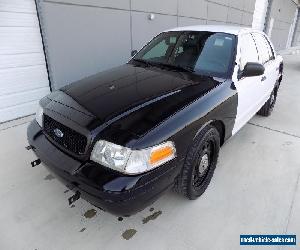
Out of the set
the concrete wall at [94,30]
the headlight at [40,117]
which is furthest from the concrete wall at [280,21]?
the headlight at [40,117]

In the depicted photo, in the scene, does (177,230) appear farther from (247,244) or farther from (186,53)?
(186,53)

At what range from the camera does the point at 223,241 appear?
7.46 ft

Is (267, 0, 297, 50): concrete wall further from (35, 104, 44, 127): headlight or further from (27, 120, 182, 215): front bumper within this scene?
(27, 120, 182, 215): front bumper

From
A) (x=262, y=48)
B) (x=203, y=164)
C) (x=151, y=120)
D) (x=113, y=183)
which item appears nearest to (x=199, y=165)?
(x=203, y=164)

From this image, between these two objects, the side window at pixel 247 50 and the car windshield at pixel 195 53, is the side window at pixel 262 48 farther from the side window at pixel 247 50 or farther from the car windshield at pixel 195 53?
the car windshield at pixel 195 53

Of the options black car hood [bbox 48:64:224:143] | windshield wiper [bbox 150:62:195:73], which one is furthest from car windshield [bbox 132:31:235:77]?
black car hood [bbox 48:64:224:143]

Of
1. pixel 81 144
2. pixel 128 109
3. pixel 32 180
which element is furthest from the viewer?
pixel 32 180

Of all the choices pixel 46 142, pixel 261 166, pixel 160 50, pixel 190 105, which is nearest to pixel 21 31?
pixel 160 50

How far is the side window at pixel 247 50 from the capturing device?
Answer: 3231mm

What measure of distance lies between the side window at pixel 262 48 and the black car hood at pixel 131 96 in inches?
60.8

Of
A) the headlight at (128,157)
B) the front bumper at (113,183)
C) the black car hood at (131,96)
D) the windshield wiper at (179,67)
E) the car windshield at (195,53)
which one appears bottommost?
the front bumper at (113,183)

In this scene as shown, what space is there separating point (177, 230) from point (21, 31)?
14.1 feet

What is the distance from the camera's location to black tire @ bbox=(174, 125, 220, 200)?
2.34 meters

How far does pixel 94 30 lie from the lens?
562 centimetres
